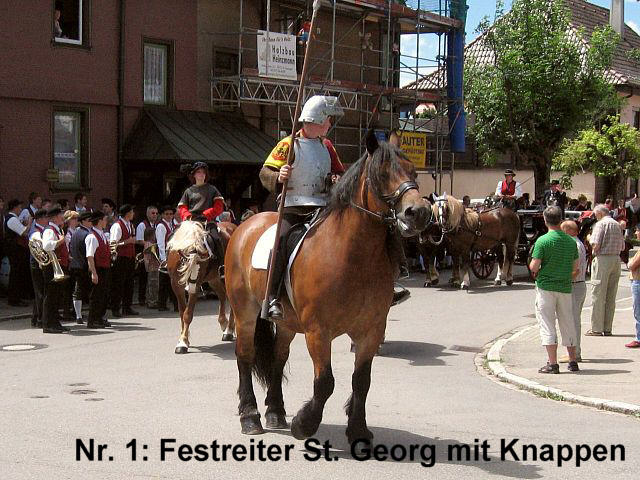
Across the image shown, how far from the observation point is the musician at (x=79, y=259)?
50.3 feet

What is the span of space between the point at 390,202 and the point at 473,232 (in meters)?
14.8

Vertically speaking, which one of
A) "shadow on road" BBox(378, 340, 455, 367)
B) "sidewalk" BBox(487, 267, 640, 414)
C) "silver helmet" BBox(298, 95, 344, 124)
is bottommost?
"shadow on road" BBox(378, 340, 455, 367)

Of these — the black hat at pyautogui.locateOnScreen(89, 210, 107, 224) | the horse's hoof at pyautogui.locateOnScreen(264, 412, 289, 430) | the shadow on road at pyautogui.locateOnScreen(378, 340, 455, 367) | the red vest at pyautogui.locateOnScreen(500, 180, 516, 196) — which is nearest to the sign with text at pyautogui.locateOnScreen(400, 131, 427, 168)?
the red vest at pyautogui.locateOnScreen(500, 180, 516, 196)

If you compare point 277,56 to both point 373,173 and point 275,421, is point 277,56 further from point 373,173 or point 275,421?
point 373,173

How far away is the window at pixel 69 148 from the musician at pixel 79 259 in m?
6.50

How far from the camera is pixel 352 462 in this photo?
7047 mm

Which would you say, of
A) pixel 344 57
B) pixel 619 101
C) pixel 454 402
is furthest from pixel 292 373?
pixel 619 101

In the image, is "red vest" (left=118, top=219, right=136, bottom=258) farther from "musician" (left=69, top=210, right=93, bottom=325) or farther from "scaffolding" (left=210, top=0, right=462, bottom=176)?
"scaffolding" (left=210, top=0, right=462, bottom=176)

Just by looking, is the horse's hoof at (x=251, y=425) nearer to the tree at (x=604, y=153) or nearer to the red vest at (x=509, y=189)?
the red vest at (x=509, y=189)

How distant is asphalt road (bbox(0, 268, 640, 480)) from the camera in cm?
687

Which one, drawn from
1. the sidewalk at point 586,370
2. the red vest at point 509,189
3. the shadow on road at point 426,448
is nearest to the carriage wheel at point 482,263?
the red vest at point 509,189

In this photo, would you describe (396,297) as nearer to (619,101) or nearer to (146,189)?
(146,189)

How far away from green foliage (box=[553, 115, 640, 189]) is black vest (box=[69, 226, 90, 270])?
24328mm

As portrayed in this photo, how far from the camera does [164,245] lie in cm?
1758
